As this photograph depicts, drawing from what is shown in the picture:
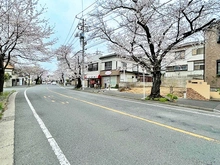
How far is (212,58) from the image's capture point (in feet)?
53.7

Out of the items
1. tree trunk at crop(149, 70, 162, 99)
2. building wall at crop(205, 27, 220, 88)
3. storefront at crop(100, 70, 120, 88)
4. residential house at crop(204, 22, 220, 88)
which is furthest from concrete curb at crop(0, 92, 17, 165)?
storefront at crop(100, 70, 120, 88)

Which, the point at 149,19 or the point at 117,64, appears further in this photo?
the point at 117,64

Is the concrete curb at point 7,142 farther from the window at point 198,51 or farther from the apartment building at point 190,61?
the window at point 198,51

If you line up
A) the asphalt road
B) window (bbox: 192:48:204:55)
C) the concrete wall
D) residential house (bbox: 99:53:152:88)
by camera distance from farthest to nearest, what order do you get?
residential house (bbox: 99:53:152:88)
window (bbox: 192:48:204:55)
the concrete wall
the asphalt road

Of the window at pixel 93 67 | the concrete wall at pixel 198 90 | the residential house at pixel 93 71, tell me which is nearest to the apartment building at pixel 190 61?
the concrete wall at pixel 198 90

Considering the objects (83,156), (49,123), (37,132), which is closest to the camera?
(83,156)

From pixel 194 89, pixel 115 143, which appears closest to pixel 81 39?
pixel 194 89

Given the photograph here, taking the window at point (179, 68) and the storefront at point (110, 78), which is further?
the storefront at point (110, 78)

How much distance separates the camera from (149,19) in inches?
496

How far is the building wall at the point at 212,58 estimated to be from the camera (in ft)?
52.2

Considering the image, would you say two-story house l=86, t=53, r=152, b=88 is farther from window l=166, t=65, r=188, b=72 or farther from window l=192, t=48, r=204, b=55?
window l=192, t=48, r=204, b=55

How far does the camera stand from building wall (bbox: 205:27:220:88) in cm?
1590

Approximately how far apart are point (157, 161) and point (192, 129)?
2687mm

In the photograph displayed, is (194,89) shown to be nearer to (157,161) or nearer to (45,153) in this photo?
(157,161)
